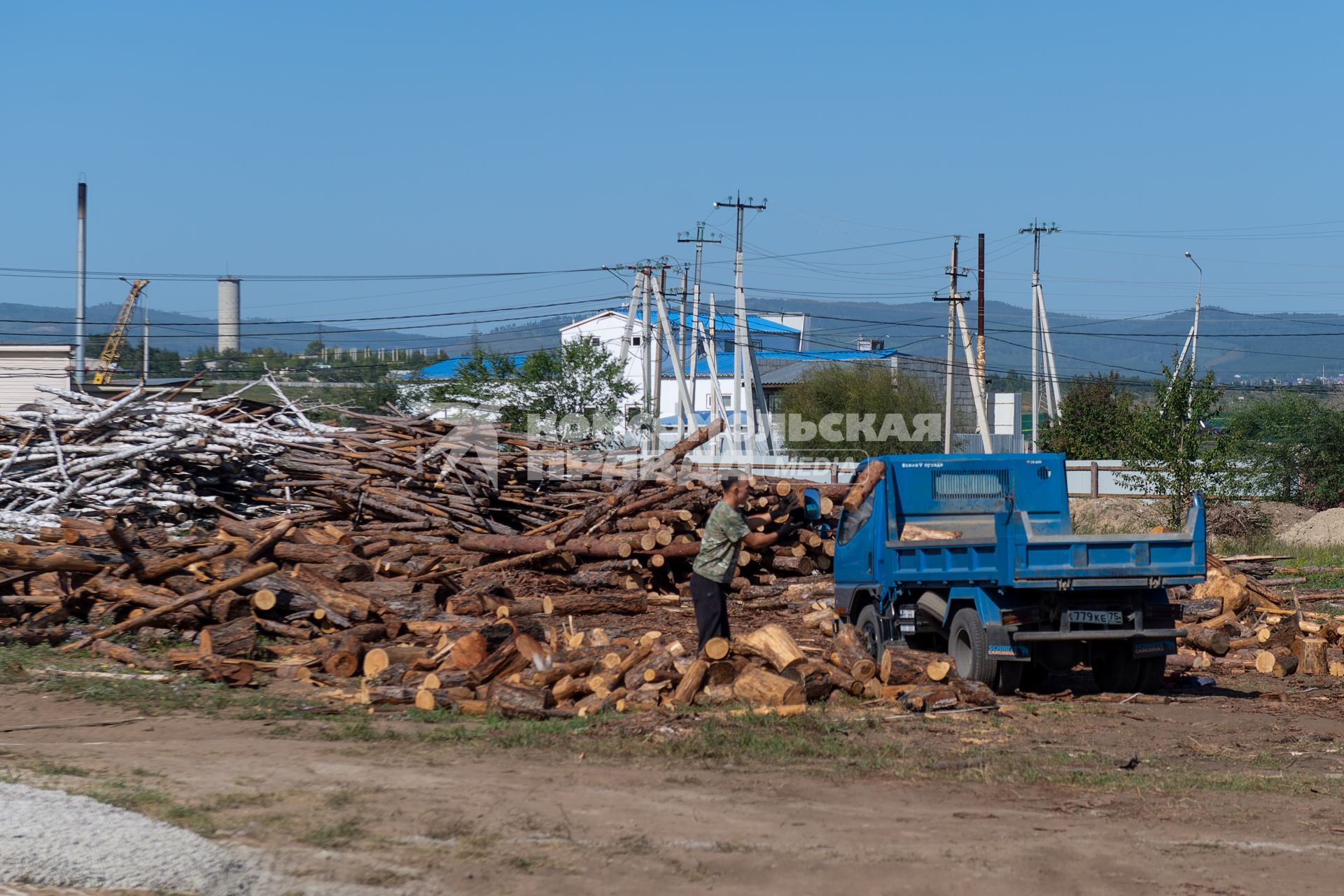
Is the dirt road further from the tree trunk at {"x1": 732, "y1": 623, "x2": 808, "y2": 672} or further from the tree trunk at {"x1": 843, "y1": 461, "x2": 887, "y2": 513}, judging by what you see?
the tree trunk at {"x1": 843, "y1": 461, "x2": 887, "y2": 513}

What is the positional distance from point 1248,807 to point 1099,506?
2838 cm

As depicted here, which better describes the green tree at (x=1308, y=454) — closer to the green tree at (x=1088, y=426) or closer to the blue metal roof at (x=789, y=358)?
the green tree at (x=1088, y=426)

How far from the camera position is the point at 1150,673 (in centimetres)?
1119

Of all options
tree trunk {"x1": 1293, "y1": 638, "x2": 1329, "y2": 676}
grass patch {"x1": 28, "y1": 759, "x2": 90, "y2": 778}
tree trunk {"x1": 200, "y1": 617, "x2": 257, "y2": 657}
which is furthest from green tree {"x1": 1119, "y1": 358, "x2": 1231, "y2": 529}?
grass patch {"x1": 28, "y1": 759, "x2": 90, "y2": 778}

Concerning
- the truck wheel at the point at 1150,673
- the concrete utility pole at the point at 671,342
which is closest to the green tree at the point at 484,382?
the concrete utility pole at the point at 671,342

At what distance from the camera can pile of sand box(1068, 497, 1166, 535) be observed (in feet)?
100

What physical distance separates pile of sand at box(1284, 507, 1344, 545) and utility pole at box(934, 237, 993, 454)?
10737 millimetres

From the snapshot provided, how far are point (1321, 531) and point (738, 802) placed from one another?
2840cm

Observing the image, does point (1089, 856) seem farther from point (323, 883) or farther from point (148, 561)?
point (148, 561)

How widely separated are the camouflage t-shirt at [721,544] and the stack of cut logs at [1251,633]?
434 cm

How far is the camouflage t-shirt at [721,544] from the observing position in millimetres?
10859

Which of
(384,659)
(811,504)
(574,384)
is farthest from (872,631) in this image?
(574,384)

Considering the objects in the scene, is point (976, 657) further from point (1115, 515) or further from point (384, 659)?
point (1115, 515)

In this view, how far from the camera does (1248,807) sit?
707 centimetres
